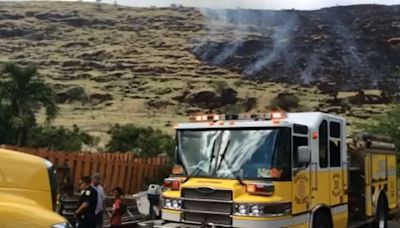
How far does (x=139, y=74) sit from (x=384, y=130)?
210 feet

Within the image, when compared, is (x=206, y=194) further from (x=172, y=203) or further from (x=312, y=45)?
(x=312, y=45)

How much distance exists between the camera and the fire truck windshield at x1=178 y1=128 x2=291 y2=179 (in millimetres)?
9602

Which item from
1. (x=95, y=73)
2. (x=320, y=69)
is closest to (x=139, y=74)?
(x=95, y=73)

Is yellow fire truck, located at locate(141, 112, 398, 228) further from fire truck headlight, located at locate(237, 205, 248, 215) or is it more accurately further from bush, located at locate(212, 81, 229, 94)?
bush, located at locate(212, 81, 229, 94)

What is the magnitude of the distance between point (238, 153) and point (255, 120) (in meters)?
0.61

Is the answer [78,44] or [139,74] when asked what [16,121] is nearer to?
[139,74]

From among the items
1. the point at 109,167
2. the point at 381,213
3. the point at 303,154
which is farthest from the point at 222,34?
the point at 303,154

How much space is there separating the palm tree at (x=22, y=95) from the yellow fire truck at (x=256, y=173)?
2173cm

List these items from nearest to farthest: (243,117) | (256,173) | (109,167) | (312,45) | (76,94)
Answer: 1. (256,173)
2. (243,117)
3. (109,167)
4. (76,94)
5. (312,45)

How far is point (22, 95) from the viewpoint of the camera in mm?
31438

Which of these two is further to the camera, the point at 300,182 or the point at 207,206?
the point at 300,182

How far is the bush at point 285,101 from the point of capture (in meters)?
65.7

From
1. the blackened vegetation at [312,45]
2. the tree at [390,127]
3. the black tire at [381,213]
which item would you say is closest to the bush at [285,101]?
the blackened vegetation at [312,45]

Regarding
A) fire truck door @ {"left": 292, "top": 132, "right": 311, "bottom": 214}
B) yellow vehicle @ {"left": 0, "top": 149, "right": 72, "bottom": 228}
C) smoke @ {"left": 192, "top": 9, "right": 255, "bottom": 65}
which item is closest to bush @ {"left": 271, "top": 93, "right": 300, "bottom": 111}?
smoke @ {"left": 192, "top": 9, "right": 255, "bottom": 65}
